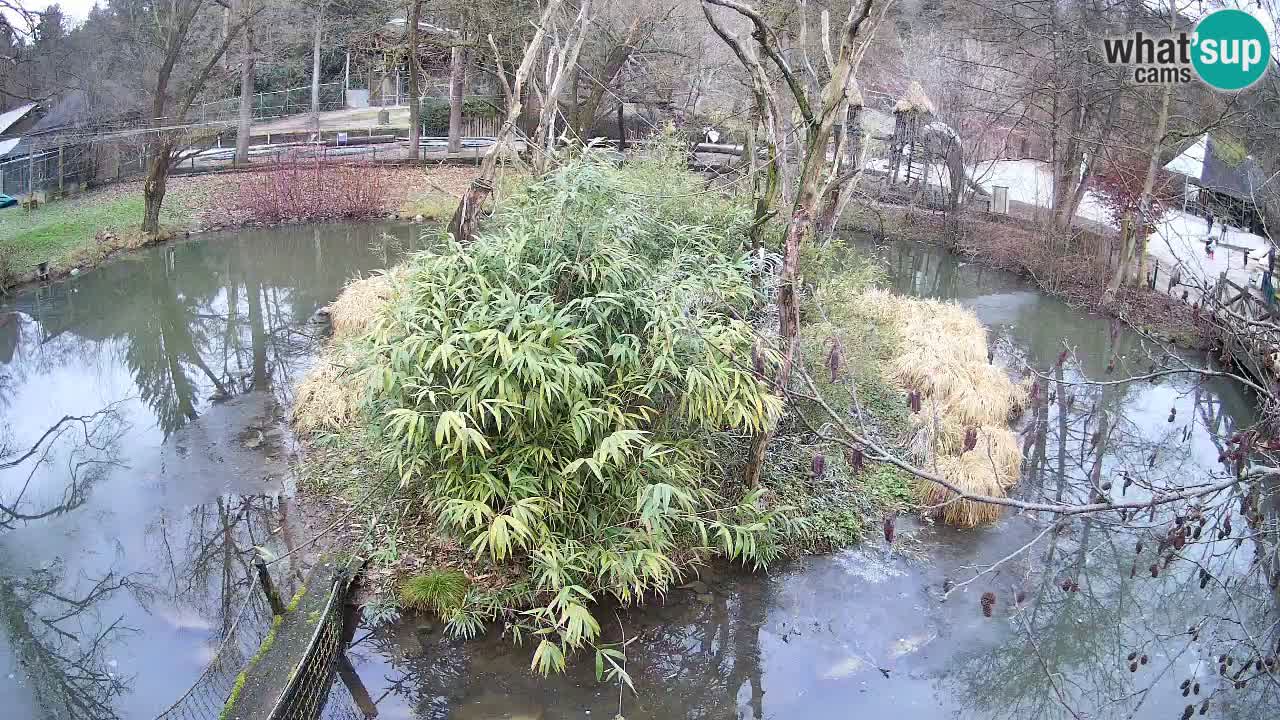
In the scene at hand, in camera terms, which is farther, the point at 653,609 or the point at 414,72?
the point at 414,72

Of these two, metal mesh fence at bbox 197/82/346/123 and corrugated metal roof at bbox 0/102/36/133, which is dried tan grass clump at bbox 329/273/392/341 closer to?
corrugated metal roof at bbox 0/102/36/133

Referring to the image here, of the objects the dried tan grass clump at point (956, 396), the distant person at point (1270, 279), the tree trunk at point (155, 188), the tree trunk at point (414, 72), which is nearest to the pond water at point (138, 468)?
the tree trunk at point (155, 188)

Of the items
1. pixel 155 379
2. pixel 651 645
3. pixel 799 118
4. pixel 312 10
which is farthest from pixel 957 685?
pixel 312 10

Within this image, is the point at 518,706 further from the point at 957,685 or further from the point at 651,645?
the point at 957,685

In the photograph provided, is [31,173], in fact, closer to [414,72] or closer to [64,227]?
[64,227]

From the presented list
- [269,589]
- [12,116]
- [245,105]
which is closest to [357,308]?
[269,589]

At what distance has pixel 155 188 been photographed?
13.6 meters

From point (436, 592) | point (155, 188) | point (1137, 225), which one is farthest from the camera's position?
point (155, 188)

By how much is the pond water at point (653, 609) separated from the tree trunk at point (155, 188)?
518cm

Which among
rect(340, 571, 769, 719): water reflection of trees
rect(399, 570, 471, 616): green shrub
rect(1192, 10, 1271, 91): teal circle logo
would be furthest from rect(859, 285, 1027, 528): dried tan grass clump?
rect(1192, 10, 1271, 91): teal circle logo

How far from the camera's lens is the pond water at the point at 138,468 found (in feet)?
17.6

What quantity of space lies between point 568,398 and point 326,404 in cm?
366

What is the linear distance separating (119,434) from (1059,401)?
8482mm

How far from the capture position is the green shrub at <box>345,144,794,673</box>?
5.16m
